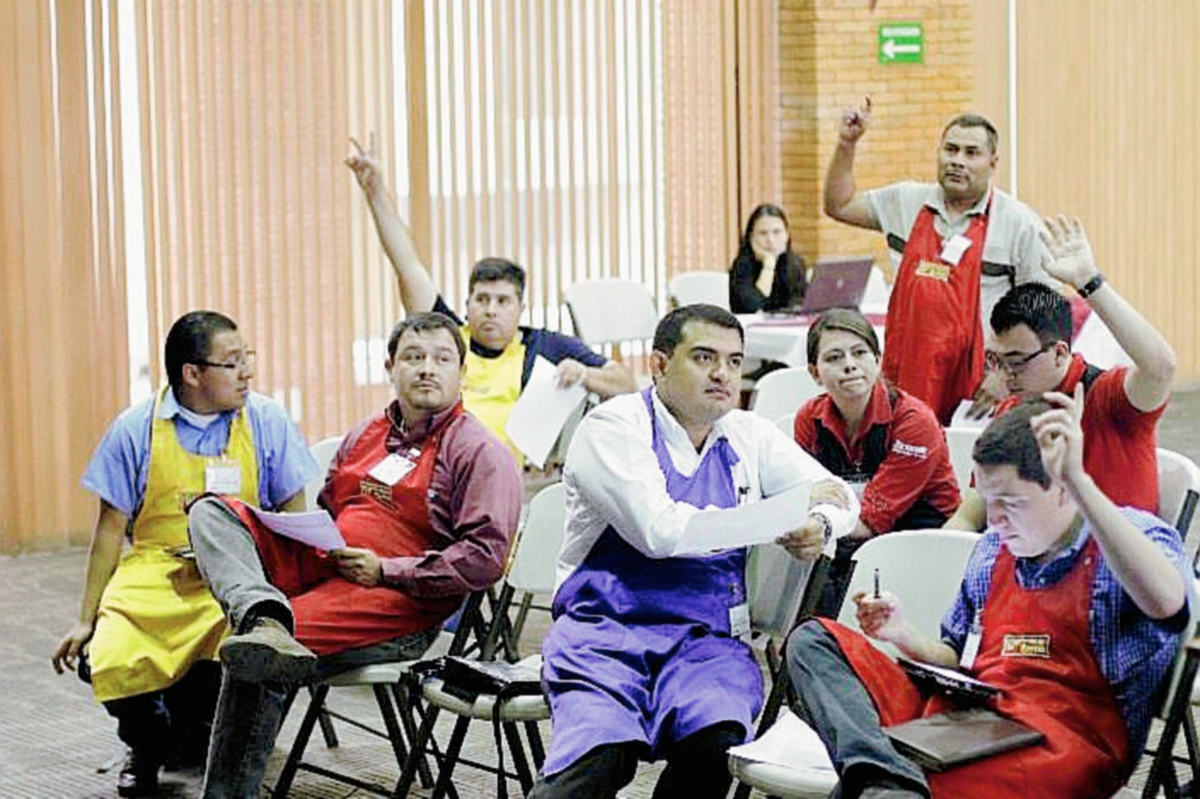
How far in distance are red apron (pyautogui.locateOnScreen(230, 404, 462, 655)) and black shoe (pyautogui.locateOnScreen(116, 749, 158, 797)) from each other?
64 centimetres

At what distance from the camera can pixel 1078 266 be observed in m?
4.50

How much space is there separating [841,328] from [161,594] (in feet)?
6.02

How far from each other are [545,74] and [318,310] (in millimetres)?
1711

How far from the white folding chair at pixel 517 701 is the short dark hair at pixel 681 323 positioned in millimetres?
558

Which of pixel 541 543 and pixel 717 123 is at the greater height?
pixel 717 123

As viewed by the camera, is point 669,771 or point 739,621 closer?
point 669,771

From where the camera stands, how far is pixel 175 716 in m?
5.26

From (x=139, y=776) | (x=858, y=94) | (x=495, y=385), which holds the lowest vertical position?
(x=139, y=776)

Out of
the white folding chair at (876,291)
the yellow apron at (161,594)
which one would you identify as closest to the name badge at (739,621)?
the yellow apron at (161,594)

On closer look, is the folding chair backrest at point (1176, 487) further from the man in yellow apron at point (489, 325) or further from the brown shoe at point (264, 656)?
the man in yellow apron at point (489, 325)

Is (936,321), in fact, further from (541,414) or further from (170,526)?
(170,526)

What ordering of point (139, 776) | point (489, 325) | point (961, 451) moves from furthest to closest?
point (489, 325)
point (961, 451)
point (139, 776)

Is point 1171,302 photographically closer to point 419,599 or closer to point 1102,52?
point 1102,52

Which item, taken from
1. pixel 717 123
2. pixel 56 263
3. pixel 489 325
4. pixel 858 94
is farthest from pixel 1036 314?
pixel 858 94
